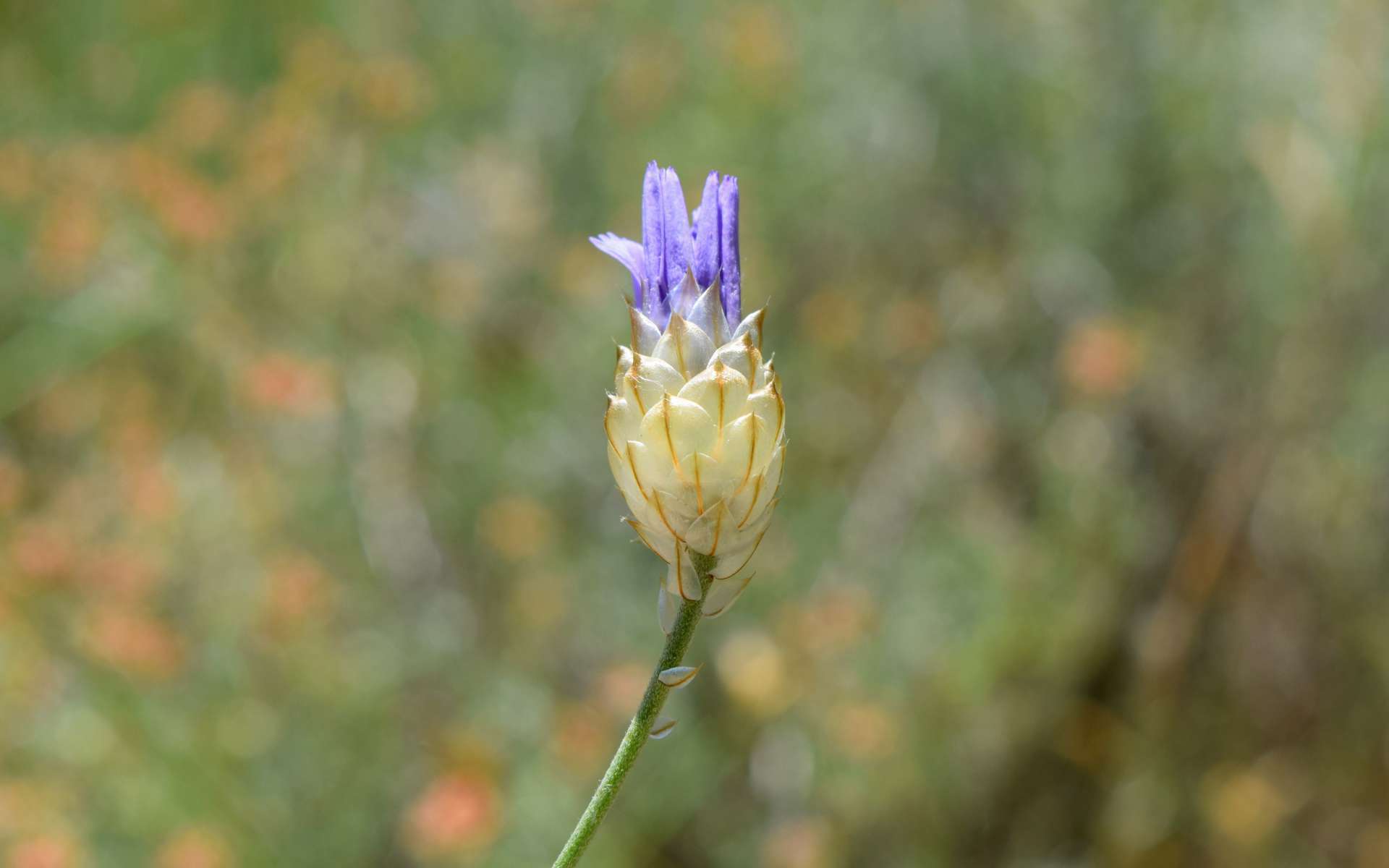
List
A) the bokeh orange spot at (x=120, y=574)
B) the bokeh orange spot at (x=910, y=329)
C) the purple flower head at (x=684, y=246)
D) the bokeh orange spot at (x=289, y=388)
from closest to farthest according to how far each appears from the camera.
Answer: the purple flower head at (x=684, y=246), the bokeh orange spot at (x=120, y=574), the bokeh orange spot at (x=289, y=388), the bokeh orange spot at (x=910, y=329)

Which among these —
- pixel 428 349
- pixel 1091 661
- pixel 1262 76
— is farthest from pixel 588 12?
pixel 1091 661

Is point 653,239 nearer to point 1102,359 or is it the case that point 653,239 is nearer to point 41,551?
point 41,551

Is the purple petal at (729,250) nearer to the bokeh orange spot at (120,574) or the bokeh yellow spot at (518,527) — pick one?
the bokeh yellow spot at (518,527)

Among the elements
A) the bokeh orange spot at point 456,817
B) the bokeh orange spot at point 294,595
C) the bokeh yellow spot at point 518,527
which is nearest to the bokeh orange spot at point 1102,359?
the bokeh yellow spot at point 518,527

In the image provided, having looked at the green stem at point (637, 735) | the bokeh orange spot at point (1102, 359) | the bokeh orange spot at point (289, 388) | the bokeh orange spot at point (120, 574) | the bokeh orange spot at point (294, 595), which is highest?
the bokeh orange spot at point (289, 388)

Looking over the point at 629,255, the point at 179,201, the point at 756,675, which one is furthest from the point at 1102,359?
the point at 179,201

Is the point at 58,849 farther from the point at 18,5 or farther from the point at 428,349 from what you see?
the point at 18,5

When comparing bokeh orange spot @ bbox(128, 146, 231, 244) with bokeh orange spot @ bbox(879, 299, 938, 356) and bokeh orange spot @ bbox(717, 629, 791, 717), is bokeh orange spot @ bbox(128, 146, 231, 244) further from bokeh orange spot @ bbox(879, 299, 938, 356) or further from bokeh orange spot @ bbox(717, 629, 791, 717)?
bokeh orange spot @ bbox(717, 629, 791, 717)
